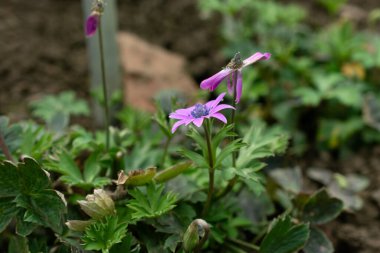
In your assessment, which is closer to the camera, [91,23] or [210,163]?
[210,163]

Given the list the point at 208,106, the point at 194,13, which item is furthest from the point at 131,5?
the point at 208,106

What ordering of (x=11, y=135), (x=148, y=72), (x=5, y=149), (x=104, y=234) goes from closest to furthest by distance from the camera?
1. (x=104, y=234)
2. (x=5, y=149)
3. (x=11, y=135)
4. (x=148, y=72)

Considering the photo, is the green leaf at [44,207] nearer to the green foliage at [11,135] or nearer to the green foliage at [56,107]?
the green foliage at [11,135]

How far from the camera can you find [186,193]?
5.11ft

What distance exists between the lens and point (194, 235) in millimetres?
1326

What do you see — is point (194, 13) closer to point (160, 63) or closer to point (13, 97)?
point (160, 63)

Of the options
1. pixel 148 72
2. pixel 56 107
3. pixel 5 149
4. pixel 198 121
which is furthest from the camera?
pixel 148 72

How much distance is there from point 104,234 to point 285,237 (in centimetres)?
48

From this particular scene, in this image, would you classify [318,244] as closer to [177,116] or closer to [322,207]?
[322,207]

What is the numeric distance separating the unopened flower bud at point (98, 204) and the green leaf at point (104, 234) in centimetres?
2

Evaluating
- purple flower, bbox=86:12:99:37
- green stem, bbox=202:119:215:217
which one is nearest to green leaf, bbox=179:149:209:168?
green stem, bbox=202:119:215:217

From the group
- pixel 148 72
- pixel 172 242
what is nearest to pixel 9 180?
pixel 172 242

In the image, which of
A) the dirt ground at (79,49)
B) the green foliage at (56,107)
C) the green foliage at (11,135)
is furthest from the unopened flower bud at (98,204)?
the dirt ground at (79,49)

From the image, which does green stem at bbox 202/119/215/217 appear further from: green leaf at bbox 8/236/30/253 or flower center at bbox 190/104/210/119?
green leaf at bbox 8/236/30/253
